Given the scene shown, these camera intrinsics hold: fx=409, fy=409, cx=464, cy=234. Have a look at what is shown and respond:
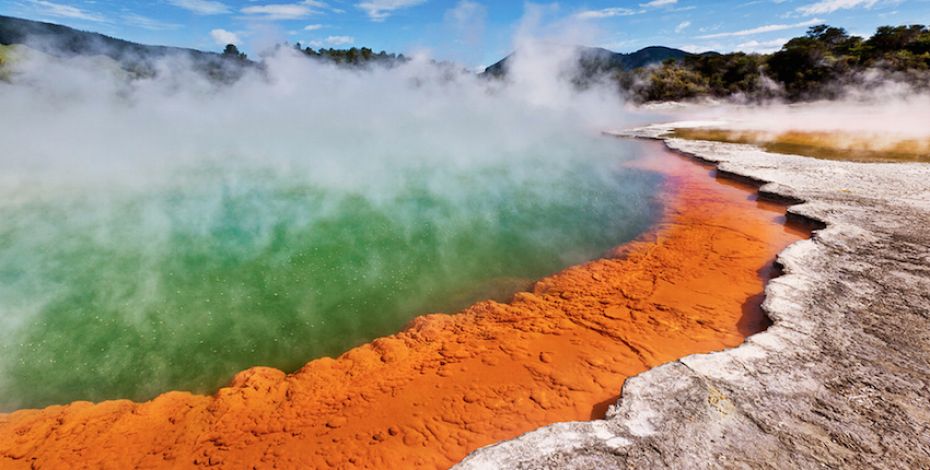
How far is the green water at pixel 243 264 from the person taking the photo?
396 centimetres

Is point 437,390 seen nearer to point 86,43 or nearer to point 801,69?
point 801,69

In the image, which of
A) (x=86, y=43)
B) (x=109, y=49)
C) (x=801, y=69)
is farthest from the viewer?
(x=86, y=43)

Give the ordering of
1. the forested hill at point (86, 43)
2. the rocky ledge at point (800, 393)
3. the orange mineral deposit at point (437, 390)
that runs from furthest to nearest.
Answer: the forested hill at point (86, 43), the orange mineral deposit at point (437, 390), the rocky ledge at point (800, 393)

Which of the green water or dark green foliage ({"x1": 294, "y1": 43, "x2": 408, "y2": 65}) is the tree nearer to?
dark green foliage ({"x1": 294, "y1": 43, "x2": 408, "y2": 65})

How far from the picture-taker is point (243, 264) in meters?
5.60

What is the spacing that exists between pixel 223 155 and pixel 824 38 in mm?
40471

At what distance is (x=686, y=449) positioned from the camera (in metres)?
2.27

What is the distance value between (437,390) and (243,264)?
3708 mm

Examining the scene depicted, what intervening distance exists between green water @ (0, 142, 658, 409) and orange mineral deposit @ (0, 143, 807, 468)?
1.31 feet

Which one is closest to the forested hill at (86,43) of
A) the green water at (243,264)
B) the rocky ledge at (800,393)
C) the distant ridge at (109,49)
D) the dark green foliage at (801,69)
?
the distant ridge at (109,49)

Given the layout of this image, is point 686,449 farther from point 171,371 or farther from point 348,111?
point 348,111

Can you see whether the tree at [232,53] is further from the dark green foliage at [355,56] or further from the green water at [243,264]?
the green water at [243,264]

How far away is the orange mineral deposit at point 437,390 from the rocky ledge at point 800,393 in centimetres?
47

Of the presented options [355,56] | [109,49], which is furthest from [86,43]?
[355,56]
